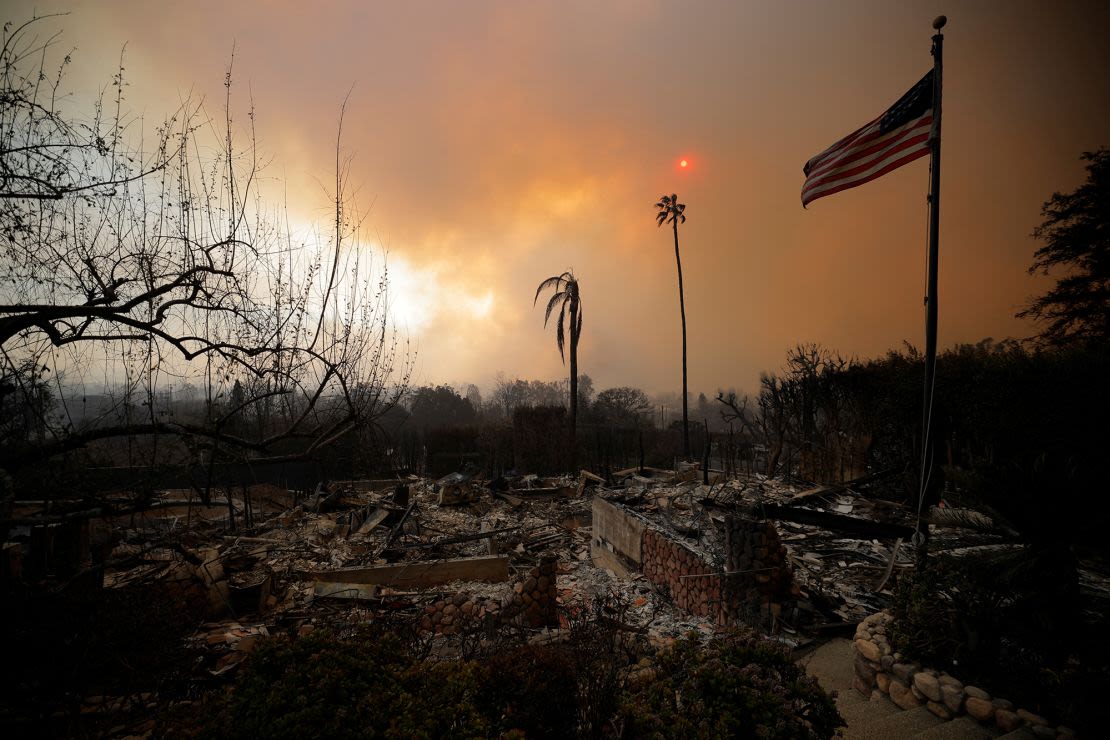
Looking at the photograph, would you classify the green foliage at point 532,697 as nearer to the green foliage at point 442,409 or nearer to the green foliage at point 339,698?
the green foliage at point 339,698

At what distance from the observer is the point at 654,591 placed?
7.53m

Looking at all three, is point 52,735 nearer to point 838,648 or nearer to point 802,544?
point 838,648

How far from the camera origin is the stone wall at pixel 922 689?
3.09m

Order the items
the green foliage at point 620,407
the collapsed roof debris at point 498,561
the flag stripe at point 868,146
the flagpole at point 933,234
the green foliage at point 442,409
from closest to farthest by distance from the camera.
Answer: the flagpole at point 933,234 → the flag stripe at point 868,146 → the collapsed roof debris at point 498,561 → the green foliage at point 620,407 → the green foliage at point 442,409

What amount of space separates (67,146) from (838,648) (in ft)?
29.0

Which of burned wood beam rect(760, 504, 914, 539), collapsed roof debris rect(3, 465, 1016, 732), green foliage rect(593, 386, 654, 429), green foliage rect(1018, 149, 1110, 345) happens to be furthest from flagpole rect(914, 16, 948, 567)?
green foliage rect(593, 386, 654, 429)

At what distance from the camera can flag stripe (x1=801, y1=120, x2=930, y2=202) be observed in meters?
5.00

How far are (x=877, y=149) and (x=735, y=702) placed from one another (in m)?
6.51

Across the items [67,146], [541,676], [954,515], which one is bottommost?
[541,676]

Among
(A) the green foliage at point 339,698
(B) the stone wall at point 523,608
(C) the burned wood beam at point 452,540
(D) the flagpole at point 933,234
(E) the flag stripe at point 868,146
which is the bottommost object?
(C) the burned wood beam at point 452,540

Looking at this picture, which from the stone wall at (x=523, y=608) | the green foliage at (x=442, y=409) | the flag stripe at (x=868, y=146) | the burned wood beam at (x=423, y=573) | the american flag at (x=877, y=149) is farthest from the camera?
the green foliage at (x=442, y=409)

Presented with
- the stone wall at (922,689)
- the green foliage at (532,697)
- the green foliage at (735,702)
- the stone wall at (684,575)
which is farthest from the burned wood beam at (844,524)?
the green foliage at (532,697)

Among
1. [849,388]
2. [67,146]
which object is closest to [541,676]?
[67,146]

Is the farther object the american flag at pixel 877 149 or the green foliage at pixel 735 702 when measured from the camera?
the american flag at pixel 877 149
